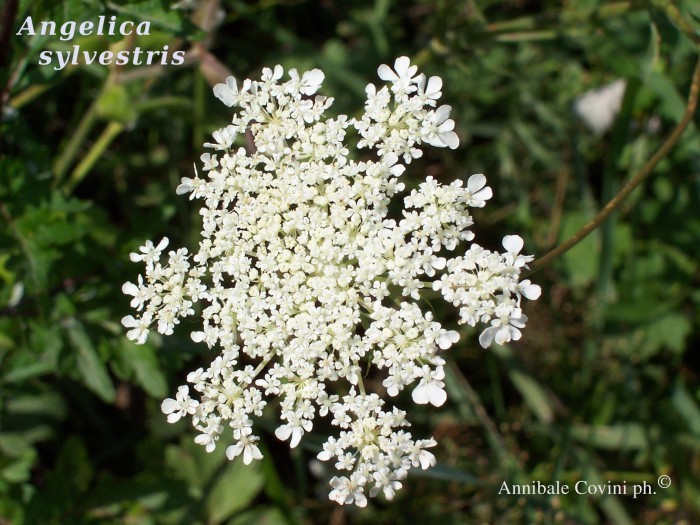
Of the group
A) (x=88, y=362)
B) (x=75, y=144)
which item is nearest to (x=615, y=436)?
(x=88, y=362)

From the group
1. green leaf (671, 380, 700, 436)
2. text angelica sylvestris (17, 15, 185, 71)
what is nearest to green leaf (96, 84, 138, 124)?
text angelica sylvestris (17, 15, 185, 71)

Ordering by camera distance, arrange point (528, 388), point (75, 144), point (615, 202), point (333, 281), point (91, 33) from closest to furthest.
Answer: point (333, 281)
point (615, 202)
point (91, 33)
point (75, 144)
point (528, 388)

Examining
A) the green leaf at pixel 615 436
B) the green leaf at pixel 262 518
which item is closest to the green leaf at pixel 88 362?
the green leaf at pixel 262 518

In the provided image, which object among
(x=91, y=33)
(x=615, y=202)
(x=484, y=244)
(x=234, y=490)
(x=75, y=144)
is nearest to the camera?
(x=615, y=202)

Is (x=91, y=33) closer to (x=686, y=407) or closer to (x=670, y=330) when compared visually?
(x=670, y=330)

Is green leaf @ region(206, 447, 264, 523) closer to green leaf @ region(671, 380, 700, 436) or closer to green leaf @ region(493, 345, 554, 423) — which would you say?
green leaf @ region(493, 345, 554, 423)

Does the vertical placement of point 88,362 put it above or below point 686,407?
above

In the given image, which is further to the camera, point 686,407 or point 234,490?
point 686,407
